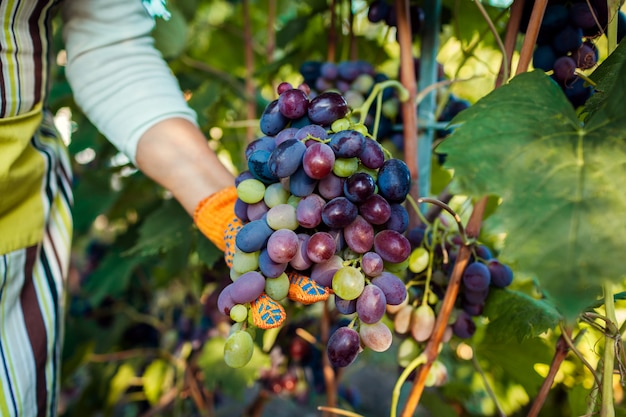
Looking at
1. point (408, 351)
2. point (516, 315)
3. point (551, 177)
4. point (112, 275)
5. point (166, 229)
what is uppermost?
point (551, 177)

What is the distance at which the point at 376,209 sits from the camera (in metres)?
0.44

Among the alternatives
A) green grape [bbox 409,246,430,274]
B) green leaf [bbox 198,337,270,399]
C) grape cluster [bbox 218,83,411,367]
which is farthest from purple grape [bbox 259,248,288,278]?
green leaf [bbox 198,337,270,399]

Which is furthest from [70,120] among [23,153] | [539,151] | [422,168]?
[539,151]

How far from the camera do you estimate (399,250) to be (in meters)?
0.45

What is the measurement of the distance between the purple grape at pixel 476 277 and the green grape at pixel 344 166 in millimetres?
225

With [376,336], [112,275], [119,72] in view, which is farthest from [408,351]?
[112,275]

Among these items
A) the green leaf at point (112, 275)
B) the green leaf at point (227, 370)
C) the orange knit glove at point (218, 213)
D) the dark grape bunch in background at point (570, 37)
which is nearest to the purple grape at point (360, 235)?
the orange knit glove at point (218, 213)

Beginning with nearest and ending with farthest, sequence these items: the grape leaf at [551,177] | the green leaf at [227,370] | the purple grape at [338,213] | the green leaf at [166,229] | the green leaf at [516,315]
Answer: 1. the grape leaf at [551,177]
2. the purple grape at [338,213]
3. the green leaf at [516,315]
4. the green leaf at [166,229]
5. the green leaf at [227,370]

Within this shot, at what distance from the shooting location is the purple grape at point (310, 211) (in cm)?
44

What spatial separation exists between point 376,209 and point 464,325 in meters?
0.27

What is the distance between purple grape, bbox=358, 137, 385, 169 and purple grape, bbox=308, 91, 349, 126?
0.04 m

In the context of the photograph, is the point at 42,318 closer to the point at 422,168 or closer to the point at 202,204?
the point at 202,204

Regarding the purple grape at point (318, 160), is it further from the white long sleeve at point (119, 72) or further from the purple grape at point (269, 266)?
the white long sleeve at point (119, 72)

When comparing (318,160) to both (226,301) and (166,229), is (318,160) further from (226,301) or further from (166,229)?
(166,229)
